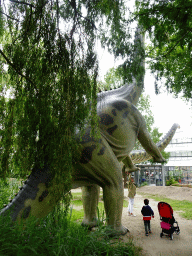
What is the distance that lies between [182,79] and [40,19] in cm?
313

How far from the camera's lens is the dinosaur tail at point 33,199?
2914mm

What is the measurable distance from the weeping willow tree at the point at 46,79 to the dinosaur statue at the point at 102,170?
45 cm

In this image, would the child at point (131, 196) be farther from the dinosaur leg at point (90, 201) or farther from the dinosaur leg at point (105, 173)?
the dinosaur leg at point (105, 173)

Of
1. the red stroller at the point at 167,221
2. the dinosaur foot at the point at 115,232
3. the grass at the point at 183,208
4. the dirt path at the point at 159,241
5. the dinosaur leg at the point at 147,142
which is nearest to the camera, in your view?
the dirt path at the point at 159,241

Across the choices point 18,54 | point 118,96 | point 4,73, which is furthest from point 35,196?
point 118,96

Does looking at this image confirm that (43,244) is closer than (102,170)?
Yes

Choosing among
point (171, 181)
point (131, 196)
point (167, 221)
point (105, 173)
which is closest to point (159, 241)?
point (167, 221)

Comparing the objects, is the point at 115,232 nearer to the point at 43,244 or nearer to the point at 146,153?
the point at 43,244

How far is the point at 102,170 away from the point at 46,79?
6.18 ft

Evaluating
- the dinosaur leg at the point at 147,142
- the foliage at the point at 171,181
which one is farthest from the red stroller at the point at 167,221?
the foliage at the point at 171,181

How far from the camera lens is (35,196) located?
3037 mm

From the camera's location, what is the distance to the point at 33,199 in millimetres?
3021

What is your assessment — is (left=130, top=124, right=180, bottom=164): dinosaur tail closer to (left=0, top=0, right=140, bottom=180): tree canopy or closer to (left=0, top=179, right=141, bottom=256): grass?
(left=0, top=179, right=141, bottom=256): grass

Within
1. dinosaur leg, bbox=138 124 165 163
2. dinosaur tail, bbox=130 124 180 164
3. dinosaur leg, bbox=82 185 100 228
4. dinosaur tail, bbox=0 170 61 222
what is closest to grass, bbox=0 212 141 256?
dinosaur tail, bbox=0 170 61 222
